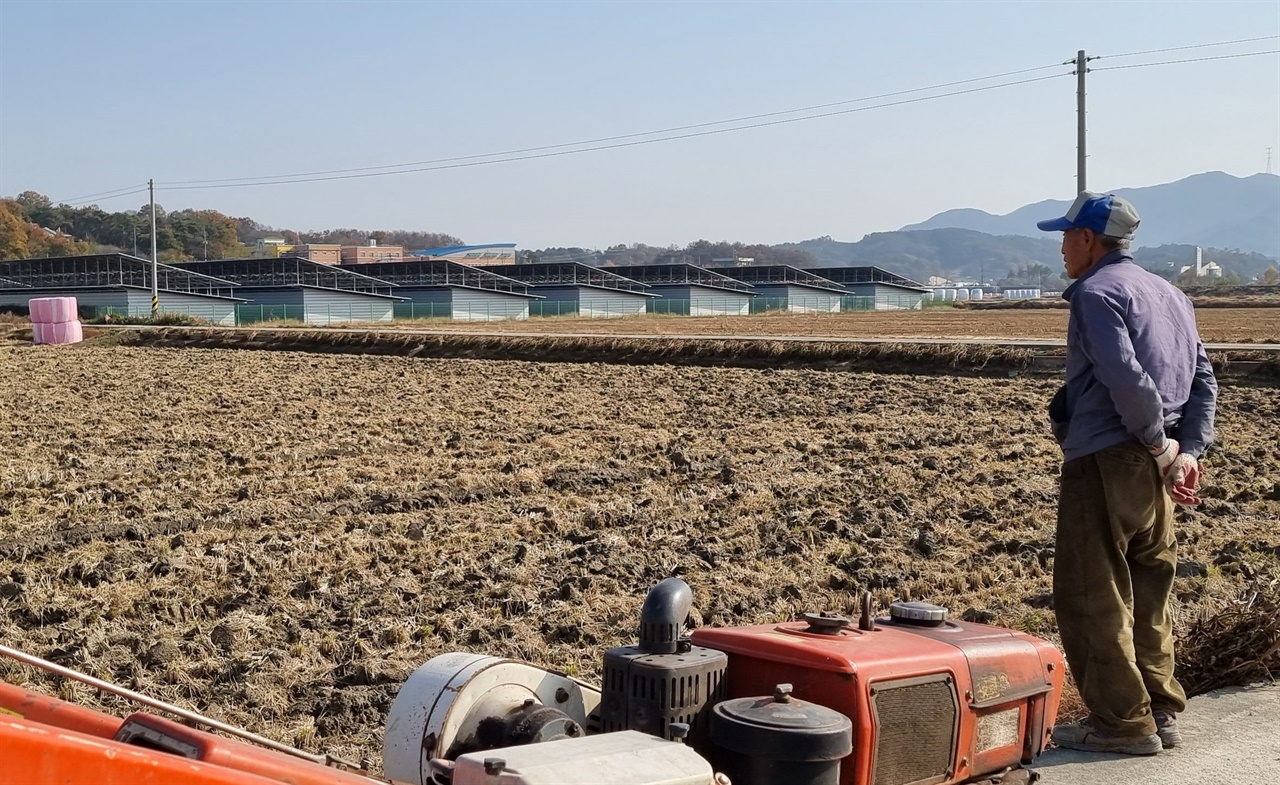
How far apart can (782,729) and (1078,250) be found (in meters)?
2.34

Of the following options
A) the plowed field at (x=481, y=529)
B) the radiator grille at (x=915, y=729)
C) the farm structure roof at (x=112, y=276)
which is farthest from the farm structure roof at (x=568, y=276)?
the radiator grille at (x=915, y=729)

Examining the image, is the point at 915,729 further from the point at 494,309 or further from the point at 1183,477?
the point at 494,309

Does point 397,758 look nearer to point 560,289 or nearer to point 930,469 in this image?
point 930,469

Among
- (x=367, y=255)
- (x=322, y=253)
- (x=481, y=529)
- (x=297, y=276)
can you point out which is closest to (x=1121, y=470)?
(x=481, y=529)

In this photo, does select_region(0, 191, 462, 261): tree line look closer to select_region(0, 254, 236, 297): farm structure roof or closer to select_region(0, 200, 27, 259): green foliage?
select_region(0, 200, 27, 259): green foliage

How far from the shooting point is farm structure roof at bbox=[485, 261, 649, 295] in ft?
253

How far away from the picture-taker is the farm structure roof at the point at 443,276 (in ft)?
236

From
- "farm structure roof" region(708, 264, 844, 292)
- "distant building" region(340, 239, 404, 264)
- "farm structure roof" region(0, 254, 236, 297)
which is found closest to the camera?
"farm structure roof" region(0, 254, 236, 297)

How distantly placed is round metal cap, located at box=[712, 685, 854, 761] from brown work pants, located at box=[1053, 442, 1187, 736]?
1.53 m

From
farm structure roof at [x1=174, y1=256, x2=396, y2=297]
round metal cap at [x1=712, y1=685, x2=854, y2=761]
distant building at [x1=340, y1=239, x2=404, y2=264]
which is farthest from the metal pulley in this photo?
distant building at [x1=340, y1=239, x2=404, y2=264]

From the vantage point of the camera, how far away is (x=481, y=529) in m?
9.13

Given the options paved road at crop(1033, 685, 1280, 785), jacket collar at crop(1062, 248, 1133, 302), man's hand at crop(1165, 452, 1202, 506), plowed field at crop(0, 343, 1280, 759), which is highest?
jacket collar at crop(1062, 248, 1133, 302)

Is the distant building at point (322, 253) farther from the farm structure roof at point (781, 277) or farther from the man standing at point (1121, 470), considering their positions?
the man standing at point (1121, 470)

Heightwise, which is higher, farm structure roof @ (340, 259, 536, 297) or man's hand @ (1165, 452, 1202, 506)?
farm structure roof @ (340, 259, 536, 297)
